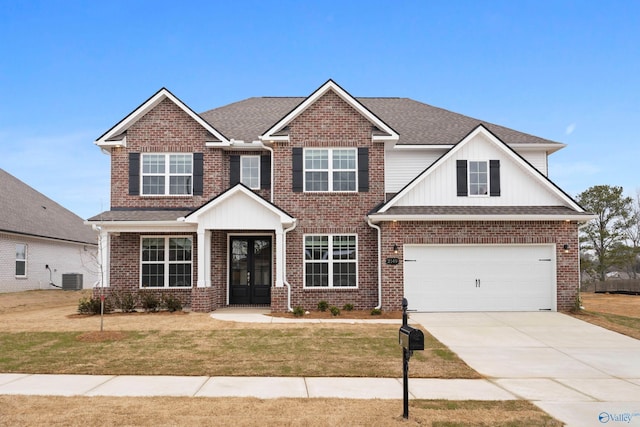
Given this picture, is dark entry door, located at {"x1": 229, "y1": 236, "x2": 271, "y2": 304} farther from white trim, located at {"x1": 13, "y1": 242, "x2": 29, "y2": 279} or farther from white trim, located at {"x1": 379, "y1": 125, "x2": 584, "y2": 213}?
white trim, located at {"x1": 13, "y1": 242, "x2": 29, "y2": 279}

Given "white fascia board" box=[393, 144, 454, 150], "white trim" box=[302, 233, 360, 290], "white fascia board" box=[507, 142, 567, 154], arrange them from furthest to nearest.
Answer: "white fascia board" box=[507, 142, 567, 154], "white fascia board" box=[393, 144, 454, 150], "white trim" box=[302, 233, 360, 290]

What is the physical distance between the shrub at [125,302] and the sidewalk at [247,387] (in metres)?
8.30

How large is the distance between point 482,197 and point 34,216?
2398cm

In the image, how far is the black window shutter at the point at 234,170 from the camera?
19.3 m

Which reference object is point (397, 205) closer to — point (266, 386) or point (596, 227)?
point (266, 386)

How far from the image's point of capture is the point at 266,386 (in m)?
8.37

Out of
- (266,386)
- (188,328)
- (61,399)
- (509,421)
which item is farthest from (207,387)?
(188,328)

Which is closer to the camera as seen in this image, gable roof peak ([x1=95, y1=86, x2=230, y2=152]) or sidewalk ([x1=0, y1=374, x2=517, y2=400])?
sidewalk ([x1=0, y1=374, x2=517, y2=400])

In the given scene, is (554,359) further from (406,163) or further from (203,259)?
(203,259)

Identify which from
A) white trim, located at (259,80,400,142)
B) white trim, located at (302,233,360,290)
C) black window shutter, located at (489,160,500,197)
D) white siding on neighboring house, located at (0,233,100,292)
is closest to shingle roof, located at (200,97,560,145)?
white trim, located at (259,80,400,142)

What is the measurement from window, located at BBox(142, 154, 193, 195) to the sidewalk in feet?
34.3

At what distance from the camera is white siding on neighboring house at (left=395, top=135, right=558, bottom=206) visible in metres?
17.4

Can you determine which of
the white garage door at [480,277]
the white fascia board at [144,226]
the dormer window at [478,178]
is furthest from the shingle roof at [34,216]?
the dormer window at [478,178]

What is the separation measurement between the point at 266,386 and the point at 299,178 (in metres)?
10.7
